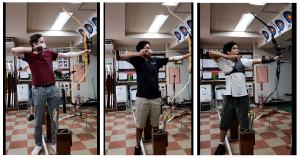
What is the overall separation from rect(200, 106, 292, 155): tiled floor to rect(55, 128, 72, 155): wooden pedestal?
3.97 ft

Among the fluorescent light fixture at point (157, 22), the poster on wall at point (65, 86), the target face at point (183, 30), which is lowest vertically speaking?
the poster on wall at point (65, 86)

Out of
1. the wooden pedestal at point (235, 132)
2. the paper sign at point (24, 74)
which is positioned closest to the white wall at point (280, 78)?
the wooden pedestal at point (235, 132)

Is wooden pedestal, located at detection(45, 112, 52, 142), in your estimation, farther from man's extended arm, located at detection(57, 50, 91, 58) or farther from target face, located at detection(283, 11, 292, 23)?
target face, located at detection(283, 11, 292, 23)

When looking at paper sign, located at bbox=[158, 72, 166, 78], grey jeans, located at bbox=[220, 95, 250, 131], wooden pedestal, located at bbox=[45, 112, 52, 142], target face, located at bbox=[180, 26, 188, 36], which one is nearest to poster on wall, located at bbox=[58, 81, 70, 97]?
wooden pedestal, located at bbox=[45, 112, 52, 142]

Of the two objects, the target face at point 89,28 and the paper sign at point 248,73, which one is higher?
the target face at point 89,28

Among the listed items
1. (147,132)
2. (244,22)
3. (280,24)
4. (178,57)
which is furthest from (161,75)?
(280,24)

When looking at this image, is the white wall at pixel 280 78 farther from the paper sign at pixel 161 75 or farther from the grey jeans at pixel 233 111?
the paper sign at pixel 161 75

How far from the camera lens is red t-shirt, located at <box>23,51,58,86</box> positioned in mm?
1394

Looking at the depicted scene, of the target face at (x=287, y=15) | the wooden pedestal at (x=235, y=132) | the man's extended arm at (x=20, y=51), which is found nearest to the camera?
the man's extended arm at (x=20, y=51)

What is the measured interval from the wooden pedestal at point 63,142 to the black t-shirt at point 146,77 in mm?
705

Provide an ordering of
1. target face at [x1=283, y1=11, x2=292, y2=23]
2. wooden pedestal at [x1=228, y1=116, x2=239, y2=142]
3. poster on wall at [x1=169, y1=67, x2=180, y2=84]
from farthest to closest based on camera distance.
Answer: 1. poster on wall at [x1=169, y1=67, x2=180, y2=84]
2. wooden pedestal at [x1=228, y1=116, x2=239, y2=142]
3. target face at [x1=283, y1=11, x2=292, y2=23]

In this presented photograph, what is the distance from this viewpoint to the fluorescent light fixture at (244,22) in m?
1.46

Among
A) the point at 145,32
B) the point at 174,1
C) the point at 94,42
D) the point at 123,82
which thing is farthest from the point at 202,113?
the point at 94,42

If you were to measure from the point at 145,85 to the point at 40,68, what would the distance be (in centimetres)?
95
